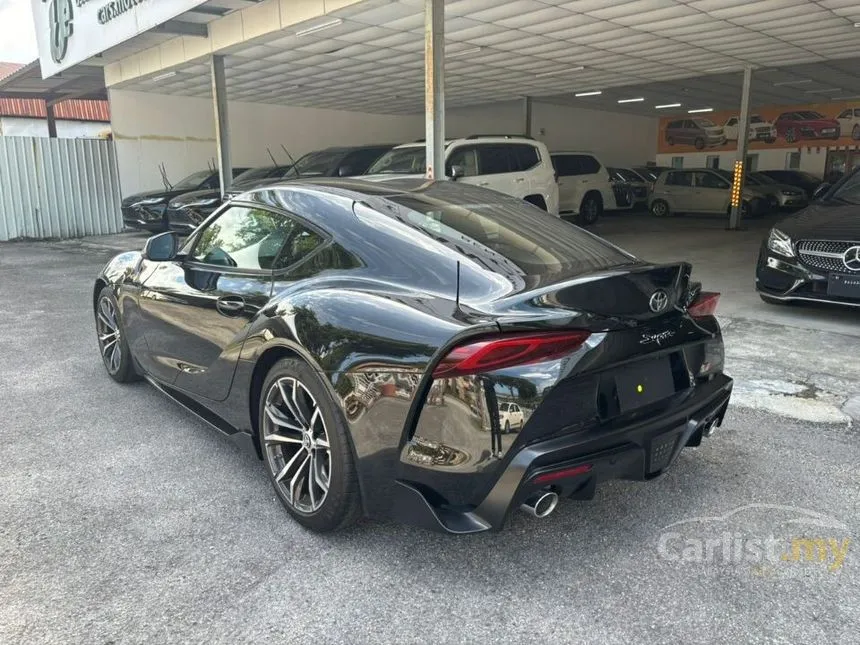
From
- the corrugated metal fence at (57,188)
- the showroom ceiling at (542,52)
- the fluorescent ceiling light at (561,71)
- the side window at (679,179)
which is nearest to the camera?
the showroom ceiling at (542,52)

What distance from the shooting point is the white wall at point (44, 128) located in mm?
26203

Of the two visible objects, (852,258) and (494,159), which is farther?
(494,159)

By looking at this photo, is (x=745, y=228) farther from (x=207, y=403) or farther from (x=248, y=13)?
(x=207, y=403)

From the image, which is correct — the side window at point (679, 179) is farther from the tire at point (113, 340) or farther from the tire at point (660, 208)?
the tire at point (113, 340)

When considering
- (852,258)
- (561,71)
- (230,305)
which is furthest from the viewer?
(561,71)

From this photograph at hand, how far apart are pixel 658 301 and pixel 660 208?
17924mm

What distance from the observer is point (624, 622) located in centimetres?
219

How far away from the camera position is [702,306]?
290 cm

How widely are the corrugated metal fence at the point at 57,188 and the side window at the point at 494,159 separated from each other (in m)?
10.5

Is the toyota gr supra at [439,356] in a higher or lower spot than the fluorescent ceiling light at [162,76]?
lower

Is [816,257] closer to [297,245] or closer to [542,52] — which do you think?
[297,245]

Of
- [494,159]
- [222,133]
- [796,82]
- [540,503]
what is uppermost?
[796,82]

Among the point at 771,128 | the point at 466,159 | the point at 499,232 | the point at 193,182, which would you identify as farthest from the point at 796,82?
the point at 499,232

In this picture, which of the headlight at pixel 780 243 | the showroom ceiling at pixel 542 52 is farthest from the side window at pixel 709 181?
the headlight at pixel 780 243
